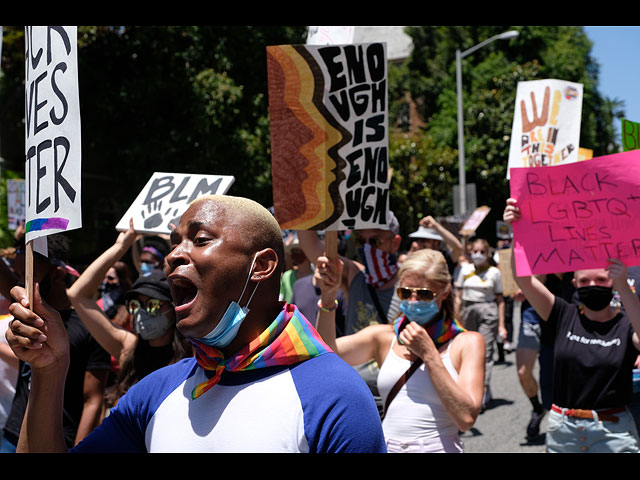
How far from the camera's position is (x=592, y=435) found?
4.09 meters

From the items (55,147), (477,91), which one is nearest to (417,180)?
(477,91)

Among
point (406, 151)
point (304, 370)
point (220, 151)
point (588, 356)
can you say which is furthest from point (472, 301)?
point (406, 151)

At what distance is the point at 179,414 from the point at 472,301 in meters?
7.57

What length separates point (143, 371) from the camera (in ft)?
13.1

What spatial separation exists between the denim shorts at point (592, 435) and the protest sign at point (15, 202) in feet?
21.4

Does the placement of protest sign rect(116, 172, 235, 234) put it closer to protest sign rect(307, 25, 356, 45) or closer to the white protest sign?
protest sign rect(307, 25, 356, 45)

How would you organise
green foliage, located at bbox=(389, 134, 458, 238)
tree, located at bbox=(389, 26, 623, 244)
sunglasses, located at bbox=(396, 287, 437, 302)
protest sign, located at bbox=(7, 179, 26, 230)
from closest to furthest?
sunglasses, located at bbox=(396, 287, 437, 302), protest sign, located at bbox=(7, 179, 26, 230), green foliage, located at bbox=(389, 134, 458, 238), tree, located at bbox=(389, 26, 623, 244)

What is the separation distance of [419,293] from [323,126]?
950mm

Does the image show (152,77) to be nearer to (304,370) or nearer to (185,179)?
(185,179)

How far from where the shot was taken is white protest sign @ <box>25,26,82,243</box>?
7.86 feet

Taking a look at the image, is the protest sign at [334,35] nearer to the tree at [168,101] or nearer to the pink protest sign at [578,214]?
the pink protest sign at [578,214]

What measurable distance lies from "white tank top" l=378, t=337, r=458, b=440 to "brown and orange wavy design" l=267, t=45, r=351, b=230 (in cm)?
83

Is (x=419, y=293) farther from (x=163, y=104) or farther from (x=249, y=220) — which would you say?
(x=163, y=104)

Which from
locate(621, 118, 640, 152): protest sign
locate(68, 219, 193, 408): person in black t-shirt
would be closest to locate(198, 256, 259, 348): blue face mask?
locate(68, 219, 193, 408): person in black t-shirt
